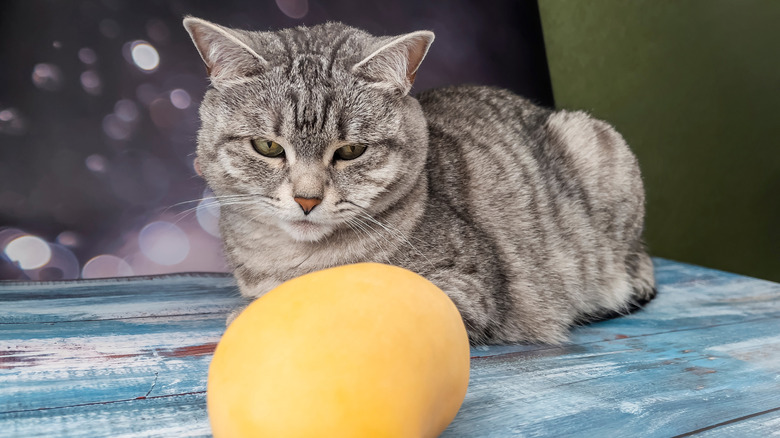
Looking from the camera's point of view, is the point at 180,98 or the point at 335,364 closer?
the point at 335,364

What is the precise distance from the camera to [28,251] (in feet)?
6.61

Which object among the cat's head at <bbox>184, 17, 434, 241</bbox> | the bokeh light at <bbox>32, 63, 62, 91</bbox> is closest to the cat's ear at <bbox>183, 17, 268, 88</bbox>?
the cat's head at <bbox>184, 17, 434, 241</bbox>

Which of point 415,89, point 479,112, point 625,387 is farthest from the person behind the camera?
point 415,89

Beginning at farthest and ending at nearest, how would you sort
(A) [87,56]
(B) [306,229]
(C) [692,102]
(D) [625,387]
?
(C) [692,102]
(A) [87,56]
(B) [306,229]
(D) [625,387]

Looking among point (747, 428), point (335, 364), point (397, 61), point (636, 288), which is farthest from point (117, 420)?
point (636, 288)

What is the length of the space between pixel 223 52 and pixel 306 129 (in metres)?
0.28

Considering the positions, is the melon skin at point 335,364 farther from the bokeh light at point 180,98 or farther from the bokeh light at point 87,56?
the bokeh light at point 87,56

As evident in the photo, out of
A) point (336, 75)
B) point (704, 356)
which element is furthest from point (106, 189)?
point (704, 356)

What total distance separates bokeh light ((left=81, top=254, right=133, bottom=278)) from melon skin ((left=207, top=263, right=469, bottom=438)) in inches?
59.2

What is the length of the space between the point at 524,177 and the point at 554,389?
0.79m

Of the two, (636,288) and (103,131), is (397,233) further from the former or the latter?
(103,131)

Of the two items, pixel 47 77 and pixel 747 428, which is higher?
pixel 47 77

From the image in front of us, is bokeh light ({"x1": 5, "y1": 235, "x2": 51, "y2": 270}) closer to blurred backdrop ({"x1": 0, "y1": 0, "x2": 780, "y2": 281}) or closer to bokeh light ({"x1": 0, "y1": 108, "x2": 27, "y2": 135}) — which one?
blurred backdrop ({"x1": 0, "y1": 0, "x2": 780, "y2": 281})

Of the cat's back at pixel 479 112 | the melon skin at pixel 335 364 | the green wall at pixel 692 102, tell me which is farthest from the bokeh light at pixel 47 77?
the green wall at pixel 692 102
